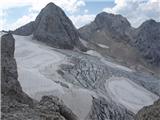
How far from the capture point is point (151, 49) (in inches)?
4697

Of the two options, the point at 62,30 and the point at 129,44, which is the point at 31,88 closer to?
the point at 62,30

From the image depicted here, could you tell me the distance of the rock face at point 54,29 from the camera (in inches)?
3239

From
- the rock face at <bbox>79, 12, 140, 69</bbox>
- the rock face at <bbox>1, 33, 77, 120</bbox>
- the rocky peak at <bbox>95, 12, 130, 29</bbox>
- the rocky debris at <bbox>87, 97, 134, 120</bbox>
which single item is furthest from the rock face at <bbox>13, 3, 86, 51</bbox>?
the rock face at <bbox>1, 33, 77, 120</bbox>

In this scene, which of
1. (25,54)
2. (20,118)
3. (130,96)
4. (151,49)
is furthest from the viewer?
(151,49)

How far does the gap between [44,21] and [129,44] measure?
45524 millimetres

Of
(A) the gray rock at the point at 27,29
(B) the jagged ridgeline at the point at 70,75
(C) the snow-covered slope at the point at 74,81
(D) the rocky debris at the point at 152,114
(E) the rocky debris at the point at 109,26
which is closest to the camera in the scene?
(D) the rocky debris at the point at 152,114

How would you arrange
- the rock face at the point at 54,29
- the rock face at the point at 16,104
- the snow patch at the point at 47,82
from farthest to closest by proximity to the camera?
the rock face at the point at 54,29 < the snow patch at the point at 47,82 < the rock face at the point at 16,104

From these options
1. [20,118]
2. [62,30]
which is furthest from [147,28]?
[20,118]

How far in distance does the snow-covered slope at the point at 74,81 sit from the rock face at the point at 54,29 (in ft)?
34.3

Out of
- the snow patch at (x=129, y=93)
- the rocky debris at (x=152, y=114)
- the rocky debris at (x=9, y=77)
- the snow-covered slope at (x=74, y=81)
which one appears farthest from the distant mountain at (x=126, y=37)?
the rocky debris at (x=152, y=114)

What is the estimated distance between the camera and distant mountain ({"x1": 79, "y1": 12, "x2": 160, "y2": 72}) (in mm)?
116125

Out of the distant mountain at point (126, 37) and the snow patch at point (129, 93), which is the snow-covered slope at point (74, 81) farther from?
the distant mountain at point (126, 37)

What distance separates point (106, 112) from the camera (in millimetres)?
41625

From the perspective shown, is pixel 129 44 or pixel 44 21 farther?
pixel 129 44
